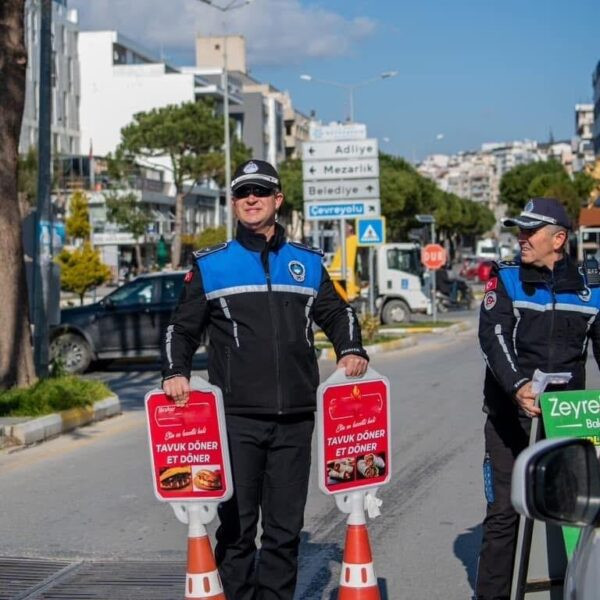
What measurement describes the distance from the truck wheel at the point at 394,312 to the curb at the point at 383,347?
7.10m

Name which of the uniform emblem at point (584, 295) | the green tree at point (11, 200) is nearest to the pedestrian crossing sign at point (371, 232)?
the green tree at point (11, 200)

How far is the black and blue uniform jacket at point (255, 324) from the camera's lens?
5.13m

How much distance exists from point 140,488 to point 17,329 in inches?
197

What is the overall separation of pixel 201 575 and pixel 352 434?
2.65 ft

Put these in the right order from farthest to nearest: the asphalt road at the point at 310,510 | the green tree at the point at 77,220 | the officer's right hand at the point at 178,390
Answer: the green tree at the point at 77,220 < the asphalt road at the point at 310,510 < the officer's right hand at the point at 178,390

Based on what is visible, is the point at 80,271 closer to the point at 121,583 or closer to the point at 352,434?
the point at 121,583

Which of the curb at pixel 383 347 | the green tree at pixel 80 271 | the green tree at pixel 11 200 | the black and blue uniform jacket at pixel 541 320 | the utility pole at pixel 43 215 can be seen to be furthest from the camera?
the green tree at pixel 80 271

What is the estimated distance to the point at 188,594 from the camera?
5.00m

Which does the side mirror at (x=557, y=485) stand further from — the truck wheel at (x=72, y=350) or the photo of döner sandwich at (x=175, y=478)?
the truck wheel at (x=72, y=350)

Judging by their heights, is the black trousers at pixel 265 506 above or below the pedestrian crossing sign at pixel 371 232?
below

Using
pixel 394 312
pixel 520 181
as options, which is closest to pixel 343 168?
pixel 394 312

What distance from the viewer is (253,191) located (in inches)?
207

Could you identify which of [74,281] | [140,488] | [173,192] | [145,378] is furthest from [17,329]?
[173,192]

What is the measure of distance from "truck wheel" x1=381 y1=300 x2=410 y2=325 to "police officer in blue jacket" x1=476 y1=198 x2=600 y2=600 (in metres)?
29.5
